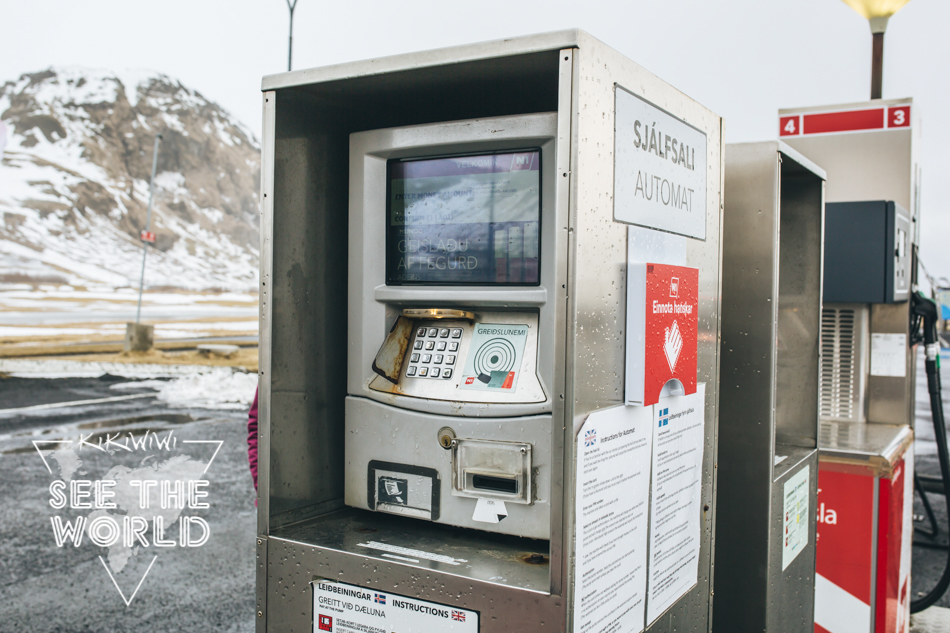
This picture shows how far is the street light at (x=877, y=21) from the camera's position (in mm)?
4254

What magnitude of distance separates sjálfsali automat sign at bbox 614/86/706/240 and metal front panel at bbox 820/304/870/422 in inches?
81.6

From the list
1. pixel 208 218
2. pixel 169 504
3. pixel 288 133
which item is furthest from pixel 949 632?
pixel 208 218

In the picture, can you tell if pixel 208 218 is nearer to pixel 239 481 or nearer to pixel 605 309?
pixel 239 481

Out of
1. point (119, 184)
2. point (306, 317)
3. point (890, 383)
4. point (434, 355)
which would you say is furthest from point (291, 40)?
point (119, 184)

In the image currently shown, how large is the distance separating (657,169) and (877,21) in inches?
146

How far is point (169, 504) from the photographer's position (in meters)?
5.86

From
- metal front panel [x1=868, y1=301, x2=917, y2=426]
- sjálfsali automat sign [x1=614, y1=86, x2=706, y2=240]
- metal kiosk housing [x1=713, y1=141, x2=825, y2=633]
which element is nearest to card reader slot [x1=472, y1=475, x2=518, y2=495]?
sjálfsali automat sign [x1=614, y1=86, x2=706, y2=240]

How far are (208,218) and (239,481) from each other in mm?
32547

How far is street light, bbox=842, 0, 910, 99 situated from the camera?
4.25 meters

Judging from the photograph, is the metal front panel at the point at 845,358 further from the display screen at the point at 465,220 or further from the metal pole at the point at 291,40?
the metal pole at the point at 291,40

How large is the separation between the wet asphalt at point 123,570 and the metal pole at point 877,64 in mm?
4653

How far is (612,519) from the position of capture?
1.47 meters

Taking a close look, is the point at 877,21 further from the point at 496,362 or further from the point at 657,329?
the point at 496,362

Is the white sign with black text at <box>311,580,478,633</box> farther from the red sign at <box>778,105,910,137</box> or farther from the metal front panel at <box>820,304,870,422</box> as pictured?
the red sign at <box>778,105,910,137</box>
